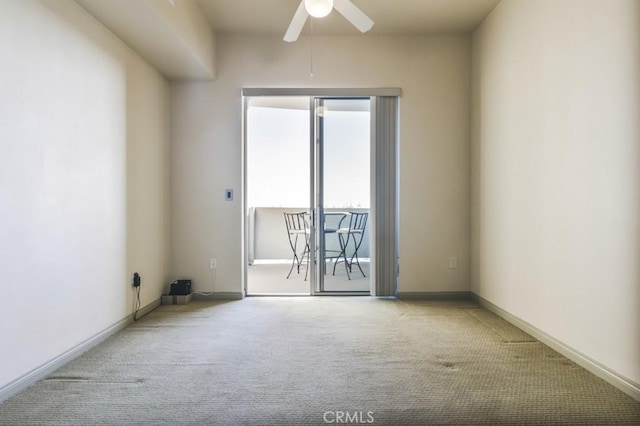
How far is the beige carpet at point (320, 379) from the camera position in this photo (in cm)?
169

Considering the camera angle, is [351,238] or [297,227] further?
[297,227]

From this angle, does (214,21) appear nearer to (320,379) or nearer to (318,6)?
(318,6)

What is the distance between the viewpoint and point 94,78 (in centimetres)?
252

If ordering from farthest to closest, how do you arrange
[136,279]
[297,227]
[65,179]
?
[297,227] < [136,279] < [65,179]

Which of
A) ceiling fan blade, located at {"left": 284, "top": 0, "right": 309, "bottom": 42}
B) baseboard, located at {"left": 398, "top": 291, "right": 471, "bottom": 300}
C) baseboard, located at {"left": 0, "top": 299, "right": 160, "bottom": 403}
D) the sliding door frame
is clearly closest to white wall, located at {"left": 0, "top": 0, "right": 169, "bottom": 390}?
baseboard, located at {"left": 0, "top": 299, "right": 160, "bottom": 403}

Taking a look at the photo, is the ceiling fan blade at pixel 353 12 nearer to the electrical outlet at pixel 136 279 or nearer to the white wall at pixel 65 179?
the white wall at pixel 65 179

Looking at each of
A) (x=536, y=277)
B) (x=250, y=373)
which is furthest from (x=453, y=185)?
(x=250, y=373)

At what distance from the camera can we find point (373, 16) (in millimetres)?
3410

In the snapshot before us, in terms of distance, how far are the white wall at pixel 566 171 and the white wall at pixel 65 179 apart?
3.15 m

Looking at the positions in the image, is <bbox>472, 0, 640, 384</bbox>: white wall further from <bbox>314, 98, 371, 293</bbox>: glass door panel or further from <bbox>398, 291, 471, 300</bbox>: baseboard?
<bbox>314, 98, 371, 293</bbox>: glass door panel

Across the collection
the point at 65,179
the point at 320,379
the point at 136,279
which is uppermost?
the point at 65,179

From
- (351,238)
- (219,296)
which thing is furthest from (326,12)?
(219,296)

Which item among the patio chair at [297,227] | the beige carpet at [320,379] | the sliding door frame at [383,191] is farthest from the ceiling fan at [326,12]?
the patio chair at [297,227]

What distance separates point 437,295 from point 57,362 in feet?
10.6
